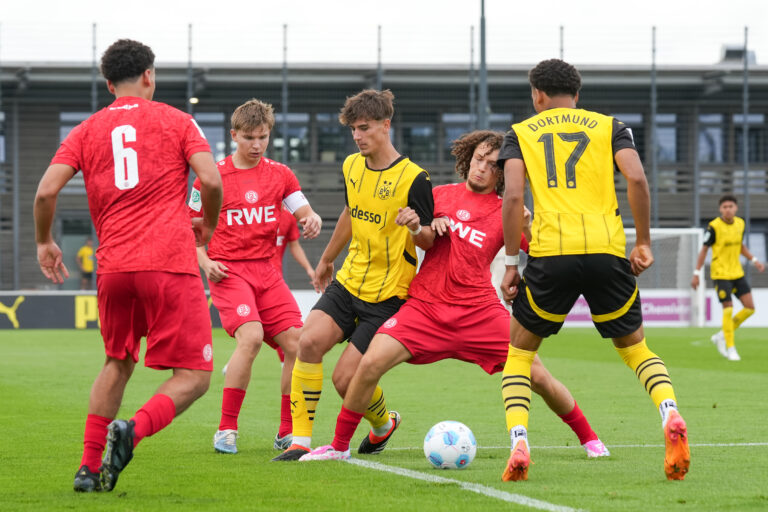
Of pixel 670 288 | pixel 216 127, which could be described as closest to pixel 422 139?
pixel 216 127

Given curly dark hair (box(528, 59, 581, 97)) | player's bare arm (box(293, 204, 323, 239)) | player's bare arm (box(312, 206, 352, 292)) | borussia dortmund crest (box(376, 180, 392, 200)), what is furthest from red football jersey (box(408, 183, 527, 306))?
curly dark hair (box(528, 59, 581, 97))

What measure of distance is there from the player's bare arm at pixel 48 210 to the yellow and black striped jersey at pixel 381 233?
6.13 ft

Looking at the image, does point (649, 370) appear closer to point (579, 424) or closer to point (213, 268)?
point (579, 424)

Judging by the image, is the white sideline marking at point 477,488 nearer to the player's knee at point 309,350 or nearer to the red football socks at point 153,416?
the player's knee at point 309,350

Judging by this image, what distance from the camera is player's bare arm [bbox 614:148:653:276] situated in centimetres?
557

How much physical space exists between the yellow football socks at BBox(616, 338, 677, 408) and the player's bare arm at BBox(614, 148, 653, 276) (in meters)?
0.41

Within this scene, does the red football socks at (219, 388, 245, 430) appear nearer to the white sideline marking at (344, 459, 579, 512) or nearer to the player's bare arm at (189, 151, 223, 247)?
the white sideline marking at (344, 459, 579, 512)

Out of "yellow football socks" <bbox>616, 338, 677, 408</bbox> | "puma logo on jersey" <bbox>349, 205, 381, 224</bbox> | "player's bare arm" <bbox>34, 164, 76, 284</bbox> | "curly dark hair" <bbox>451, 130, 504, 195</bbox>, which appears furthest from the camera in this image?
"curly dark hair" <bbox>451, 130, 504, 195</bbox>

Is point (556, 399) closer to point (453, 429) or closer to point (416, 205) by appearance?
point (453, 429)

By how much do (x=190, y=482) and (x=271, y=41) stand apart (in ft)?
75.2

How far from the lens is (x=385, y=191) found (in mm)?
6637

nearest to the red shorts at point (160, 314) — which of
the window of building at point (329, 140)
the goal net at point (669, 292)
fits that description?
the goal net at point (669, 292)

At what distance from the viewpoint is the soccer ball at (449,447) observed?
6.05 metres

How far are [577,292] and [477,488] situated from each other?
1101 millimetres
